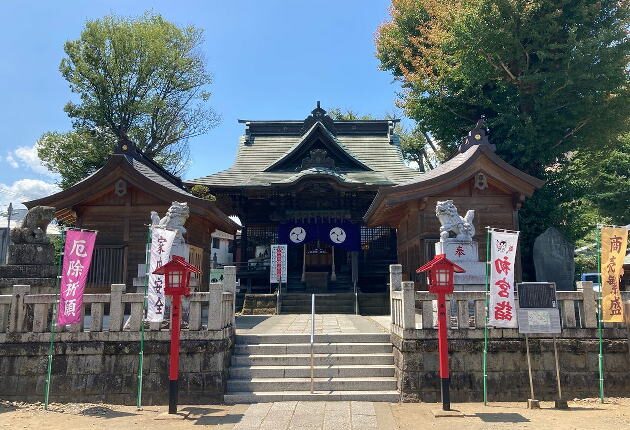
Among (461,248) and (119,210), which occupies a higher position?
(119,210)

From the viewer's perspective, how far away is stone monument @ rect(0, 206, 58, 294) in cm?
1077

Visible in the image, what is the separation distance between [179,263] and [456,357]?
18.3ft

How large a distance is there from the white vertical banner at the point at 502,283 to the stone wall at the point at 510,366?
1.40 feet

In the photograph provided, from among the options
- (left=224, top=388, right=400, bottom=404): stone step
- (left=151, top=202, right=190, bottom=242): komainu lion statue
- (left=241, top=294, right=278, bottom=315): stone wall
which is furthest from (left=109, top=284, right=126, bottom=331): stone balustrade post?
(left=241, top=294, right=278, bottom=315): stone wall

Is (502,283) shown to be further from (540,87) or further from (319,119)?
(319,119)

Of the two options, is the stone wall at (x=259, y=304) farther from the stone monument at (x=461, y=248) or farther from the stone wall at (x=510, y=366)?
the stone wall at (x=510, y=366)

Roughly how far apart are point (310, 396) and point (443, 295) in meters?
3.19

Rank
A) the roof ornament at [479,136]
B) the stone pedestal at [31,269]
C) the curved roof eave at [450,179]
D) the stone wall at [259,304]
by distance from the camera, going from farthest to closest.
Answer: the stone wall at [259,304]
the roof ornament at [479,136]
the curved roof eave at [450,179]
the stone pedestal at [31,269]

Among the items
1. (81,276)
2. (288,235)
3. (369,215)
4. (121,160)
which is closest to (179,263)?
(81,276)

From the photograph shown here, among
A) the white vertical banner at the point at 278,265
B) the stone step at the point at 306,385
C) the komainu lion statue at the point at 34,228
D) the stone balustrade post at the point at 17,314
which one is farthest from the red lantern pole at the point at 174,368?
the white vertical banner at the point at 278,265

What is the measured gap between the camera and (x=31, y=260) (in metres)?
11.0

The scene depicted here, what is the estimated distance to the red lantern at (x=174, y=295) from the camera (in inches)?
303

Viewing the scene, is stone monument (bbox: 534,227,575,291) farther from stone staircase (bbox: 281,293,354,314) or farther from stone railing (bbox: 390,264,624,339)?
stone railing (bbox: 390,264,624,339)

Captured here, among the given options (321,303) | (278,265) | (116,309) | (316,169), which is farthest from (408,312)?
(316,169)
